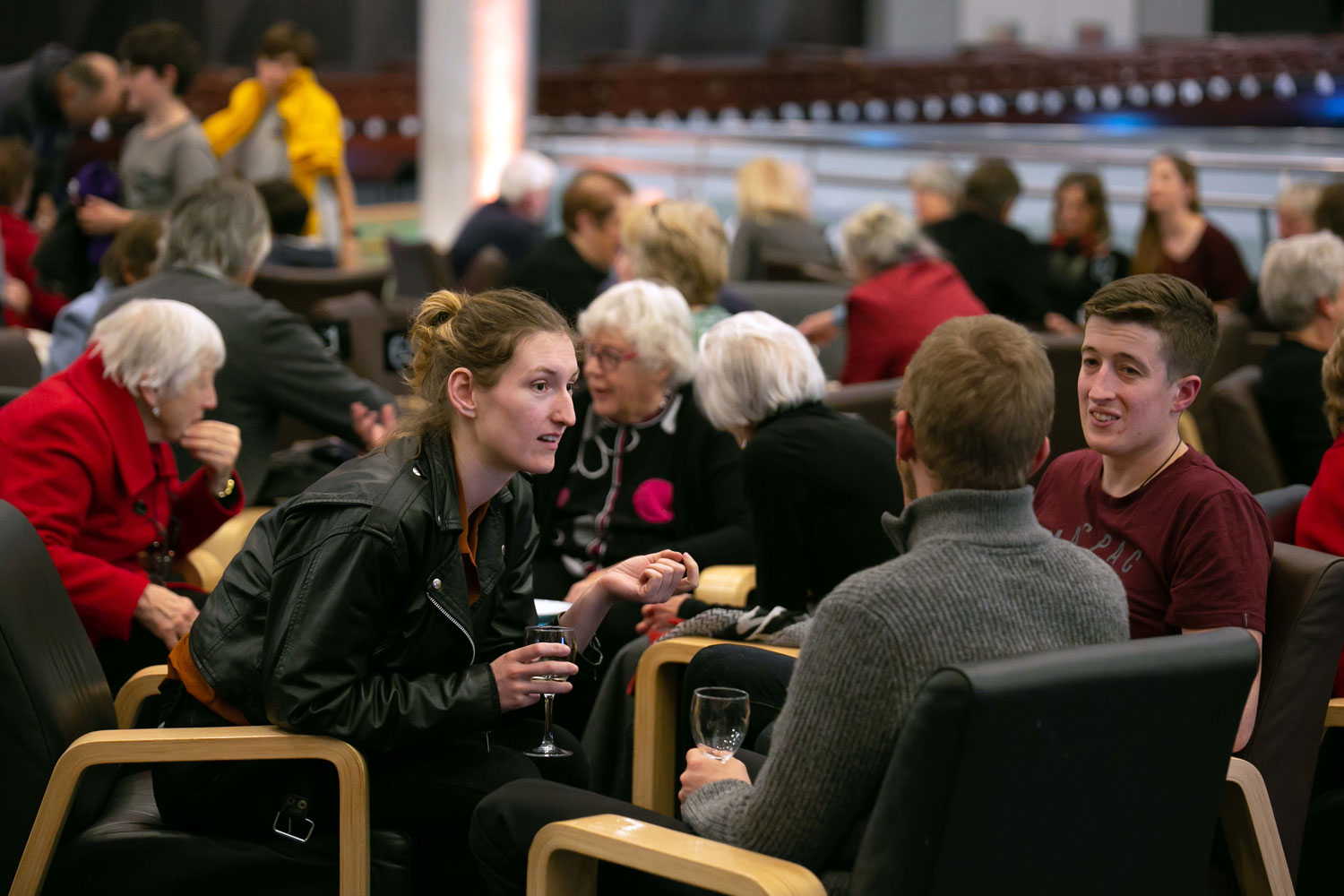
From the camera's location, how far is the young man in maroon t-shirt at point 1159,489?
6.70ft

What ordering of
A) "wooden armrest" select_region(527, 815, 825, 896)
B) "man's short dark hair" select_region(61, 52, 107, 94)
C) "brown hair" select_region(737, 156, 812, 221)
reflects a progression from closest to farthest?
"wooden armrest" select_region(527, 815, 825, 896) → "man's short dark hair" select_region(61, 52, 107, 94) → "brown hair" select_region(737, 156, 812, 221)

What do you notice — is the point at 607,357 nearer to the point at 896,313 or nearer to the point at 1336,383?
the point at 1336,383

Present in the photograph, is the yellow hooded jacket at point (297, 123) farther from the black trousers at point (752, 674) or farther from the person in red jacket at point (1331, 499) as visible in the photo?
the person in red jacket at point (1331, 499)

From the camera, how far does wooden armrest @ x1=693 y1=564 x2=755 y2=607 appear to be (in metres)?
3.00

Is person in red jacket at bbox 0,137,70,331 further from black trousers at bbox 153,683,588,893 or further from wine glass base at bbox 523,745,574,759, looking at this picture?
wine glass base at bbox 523,745,574,759

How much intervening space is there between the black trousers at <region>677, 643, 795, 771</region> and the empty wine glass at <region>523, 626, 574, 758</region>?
299 millimetres

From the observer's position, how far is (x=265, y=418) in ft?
11.8

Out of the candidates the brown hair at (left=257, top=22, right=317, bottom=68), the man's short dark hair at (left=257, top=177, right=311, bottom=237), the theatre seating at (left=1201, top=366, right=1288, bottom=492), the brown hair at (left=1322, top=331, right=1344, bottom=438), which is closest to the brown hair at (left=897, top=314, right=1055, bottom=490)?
the brown hair at (left=1322, top=331, right=1344, bottom=438)

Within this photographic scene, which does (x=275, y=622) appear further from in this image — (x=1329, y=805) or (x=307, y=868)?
(x=1329, y=805)

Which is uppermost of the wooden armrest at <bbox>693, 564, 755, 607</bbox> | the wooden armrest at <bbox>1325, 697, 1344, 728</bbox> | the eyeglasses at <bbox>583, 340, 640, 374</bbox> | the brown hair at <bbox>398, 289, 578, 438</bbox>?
the brown hair at <bbox>398, 289, 578, 438</bbox>

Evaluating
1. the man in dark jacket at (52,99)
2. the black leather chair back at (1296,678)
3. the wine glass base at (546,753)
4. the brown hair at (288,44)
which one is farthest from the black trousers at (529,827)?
the brown hair at (288,44)

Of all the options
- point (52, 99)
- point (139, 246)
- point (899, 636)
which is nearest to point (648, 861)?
point (899, 636)

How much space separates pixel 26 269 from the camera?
5.70 meters

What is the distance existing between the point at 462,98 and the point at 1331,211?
6.70m
